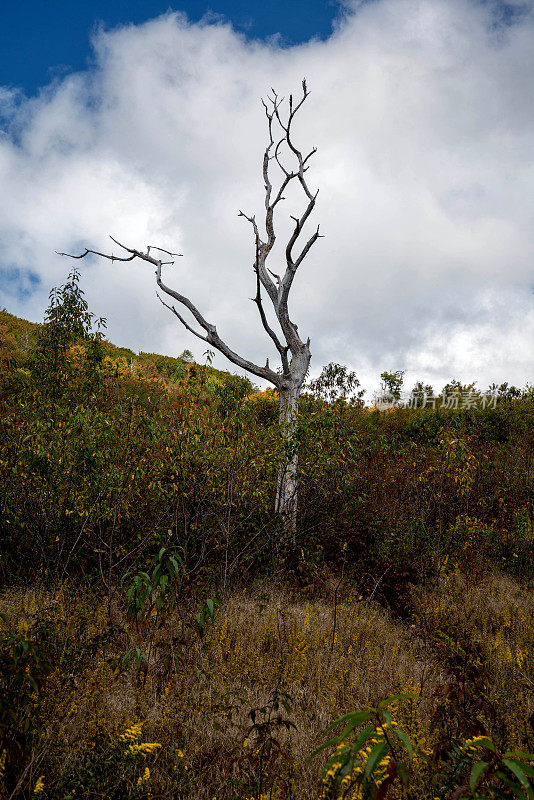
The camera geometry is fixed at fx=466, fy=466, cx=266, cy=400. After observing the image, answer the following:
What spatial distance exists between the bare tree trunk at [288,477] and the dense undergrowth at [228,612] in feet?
0.58

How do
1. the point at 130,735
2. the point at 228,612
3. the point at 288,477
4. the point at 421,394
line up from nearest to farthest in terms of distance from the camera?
the point at 130,735 → the point at 228,612 → the point at 288,477 → the point at 421,394

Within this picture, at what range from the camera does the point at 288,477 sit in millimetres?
6438

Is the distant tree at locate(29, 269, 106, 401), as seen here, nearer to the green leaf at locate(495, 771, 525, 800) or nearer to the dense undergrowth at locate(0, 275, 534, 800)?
the dense undergrowth at locate(0, 275, 534, 800)

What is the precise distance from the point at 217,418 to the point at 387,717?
14.6 feet

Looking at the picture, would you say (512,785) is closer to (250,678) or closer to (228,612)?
(250,678)

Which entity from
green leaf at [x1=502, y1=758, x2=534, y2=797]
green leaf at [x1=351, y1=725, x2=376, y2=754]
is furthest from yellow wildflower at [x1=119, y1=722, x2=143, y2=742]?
green leaf at [x1=502, y1=758, x2=534, y2=797]

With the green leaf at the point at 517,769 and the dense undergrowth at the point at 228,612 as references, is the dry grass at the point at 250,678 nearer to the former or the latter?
the dense undergrowth at the point at 228,612

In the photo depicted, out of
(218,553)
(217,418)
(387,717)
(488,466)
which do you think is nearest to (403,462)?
(488,466)

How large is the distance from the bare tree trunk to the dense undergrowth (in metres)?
0.18

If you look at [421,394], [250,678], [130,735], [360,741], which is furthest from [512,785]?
[421,394]

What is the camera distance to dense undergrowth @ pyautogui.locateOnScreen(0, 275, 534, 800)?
7.64 feet

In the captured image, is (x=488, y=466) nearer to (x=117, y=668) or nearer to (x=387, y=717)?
(x=117, y=668)

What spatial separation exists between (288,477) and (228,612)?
2144 mm

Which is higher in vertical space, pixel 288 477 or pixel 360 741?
pixel 288 477
